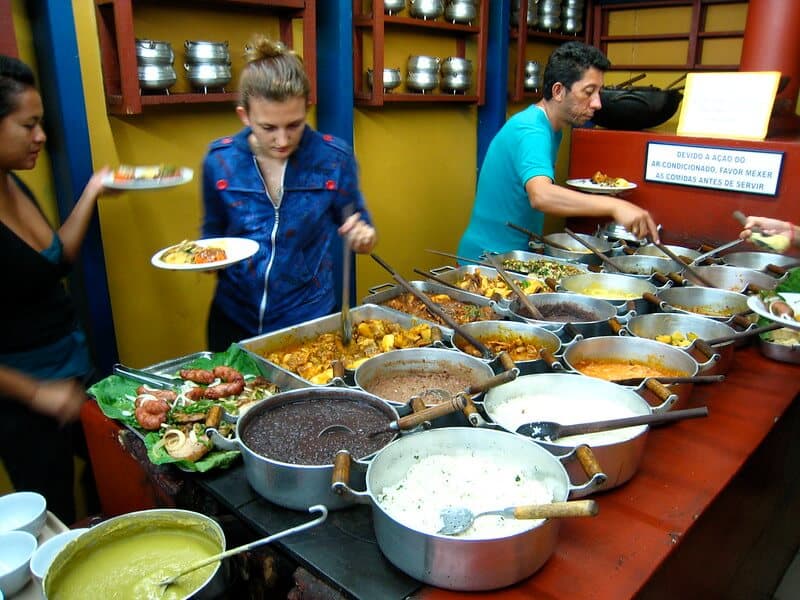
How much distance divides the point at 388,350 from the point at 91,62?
1996 millimetres

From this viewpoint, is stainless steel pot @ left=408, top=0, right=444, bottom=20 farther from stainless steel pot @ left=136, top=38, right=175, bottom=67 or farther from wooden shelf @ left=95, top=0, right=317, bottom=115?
stainless steel pot @ left=136, top=38, right=175, bottom=67

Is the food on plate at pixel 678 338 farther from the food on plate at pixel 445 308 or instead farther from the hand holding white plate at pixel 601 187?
the hand holding white plate at pixel 601 187

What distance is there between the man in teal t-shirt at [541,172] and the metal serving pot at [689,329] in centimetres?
50

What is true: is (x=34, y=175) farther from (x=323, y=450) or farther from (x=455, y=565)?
(x=455, y=565)

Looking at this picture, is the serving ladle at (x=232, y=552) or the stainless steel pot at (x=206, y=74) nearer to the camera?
the serving ladle at (x=232, y=552)

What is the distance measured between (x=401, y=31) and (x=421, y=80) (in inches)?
16.3

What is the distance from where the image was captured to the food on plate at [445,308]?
236 centimetres

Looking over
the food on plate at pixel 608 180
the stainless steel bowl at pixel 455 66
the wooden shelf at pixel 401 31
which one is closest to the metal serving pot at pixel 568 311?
the food on plate at pixel 608 180

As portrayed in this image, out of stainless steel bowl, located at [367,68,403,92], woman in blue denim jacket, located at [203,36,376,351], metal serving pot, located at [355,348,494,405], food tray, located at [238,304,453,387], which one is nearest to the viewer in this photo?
metal serving pot, located at [355,348,494,405]

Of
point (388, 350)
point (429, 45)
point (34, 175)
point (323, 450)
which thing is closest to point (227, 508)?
point (323, 450)

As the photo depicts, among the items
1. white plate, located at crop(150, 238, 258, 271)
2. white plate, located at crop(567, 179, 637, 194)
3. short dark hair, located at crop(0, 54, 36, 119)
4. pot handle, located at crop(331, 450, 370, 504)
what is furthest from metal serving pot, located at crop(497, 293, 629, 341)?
short dark hair, located at crop(0, 54, 36, 119)

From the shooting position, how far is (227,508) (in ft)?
4.67

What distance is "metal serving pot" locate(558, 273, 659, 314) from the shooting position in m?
2.60

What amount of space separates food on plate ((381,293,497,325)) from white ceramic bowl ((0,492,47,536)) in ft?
4.42
